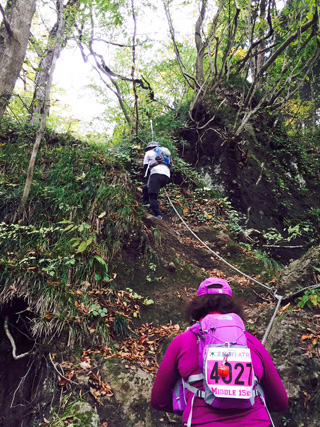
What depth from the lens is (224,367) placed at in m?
1.83

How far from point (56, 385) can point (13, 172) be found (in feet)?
14.0

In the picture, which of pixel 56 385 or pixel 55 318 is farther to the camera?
pixel 55 318

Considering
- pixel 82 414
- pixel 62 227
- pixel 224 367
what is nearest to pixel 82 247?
pixel 62 227

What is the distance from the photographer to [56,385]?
346cm

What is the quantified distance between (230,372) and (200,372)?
9.3 inches

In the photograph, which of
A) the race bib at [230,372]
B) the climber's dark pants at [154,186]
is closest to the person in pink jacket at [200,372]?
the race bib at [230,372]

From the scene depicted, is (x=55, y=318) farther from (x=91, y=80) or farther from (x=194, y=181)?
(x=91, y=80)

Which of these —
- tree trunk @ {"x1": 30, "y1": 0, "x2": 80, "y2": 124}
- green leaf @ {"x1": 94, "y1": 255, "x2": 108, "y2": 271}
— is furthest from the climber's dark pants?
tree trunk @ {"x1": 30, "y1": 0, "x2": 80, "y2": 124}

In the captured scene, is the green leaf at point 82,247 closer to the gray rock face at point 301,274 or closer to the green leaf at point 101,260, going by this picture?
the green leaf at point 101,260

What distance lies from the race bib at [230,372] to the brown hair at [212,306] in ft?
1.22

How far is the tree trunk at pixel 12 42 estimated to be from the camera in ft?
21.1

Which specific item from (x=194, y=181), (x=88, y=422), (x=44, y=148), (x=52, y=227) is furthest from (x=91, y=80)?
(x=88, y=422)

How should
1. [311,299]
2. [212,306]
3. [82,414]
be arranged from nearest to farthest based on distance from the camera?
[212,306], [82,414], [311,299]

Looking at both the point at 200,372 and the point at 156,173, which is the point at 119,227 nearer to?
the point at 156,173
